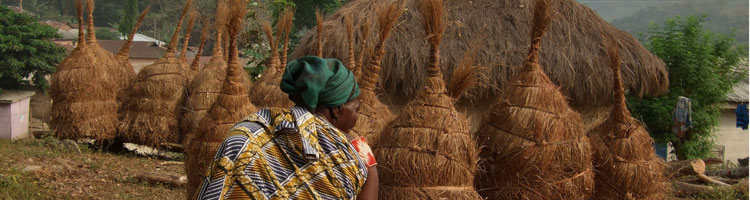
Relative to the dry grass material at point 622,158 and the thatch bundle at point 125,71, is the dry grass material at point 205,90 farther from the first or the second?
the dry grass material at point 622,158

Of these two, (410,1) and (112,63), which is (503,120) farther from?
(112,63)

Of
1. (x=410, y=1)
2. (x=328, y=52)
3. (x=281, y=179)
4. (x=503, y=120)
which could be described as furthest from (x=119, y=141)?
(x=281, y=179)

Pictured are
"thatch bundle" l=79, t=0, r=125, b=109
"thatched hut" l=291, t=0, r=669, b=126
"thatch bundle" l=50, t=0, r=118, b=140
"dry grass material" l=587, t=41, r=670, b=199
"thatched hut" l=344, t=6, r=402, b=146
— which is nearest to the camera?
"dry grass material" l=587, t=41, r=670, b=199

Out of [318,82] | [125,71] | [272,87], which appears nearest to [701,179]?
[272,87]

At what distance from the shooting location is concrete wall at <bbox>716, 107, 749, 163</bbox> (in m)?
15.9

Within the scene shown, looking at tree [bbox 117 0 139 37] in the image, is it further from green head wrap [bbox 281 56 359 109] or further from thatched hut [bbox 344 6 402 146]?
green head wrap [bbox 281 56 359 109]

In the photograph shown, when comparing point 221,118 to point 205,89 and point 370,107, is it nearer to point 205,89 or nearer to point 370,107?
point 370,107

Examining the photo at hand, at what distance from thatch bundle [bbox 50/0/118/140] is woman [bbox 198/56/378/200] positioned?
755cm

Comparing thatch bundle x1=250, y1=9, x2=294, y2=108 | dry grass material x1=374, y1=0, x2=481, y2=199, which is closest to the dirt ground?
thatch bundle x1=250, y1=9, x2=294, y2=108

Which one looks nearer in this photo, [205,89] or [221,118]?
[221,118]

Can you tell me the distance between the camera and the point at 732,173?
8836 mm

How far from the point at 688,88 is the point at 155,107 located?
969cm

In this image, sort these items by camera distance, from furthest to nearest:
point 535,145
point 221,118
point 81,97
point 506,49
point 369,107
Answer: point 506,49, point 81,97, point 369,107, point 221,118, point 535,145

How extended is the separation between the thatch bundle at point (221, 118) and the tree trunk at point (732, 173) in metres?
6.57
